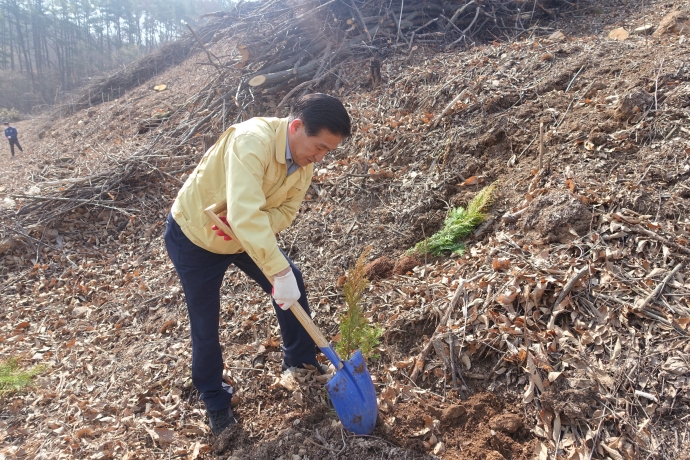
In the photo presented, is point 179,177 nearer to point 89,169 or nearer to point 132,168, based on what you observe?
point 132,168

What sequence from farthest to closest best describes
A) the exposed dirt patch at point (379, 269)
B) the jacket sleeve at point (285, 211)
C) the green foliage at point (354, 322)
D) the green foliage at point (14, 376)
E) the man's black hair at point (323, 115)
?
the exposed dirt patch at point (379, 269), the green foliage at point (14, 376), the jacket sleeve at point (285, 211), the green foliage at point (354, 322), the man's black hair at point (323, 115)

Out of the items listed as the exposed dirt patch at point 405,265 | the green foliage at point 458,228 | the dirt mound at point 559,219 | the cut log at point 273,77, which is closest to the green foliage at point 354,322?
the exposed dirt patch at point 405,265

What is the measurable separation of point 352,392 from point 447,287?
112cm

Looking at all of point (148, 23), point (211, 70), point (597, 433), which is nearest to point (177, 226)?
point (597, 433)

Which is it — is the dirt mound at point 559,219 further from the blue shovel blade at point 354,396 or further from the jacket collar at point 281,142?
the jacket collar at point 281,142

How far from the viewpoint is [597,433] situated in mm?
2057

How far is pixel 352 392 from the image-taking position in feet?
7.31

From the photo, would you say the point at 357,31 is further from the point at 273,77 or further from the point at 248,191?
the point at 248,191

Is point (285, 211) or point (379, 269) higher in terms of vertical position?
point (285, 211)

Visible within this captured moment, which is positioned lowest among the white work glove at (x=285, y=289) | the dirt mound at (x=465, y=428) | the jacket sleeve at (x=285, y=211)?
the dirt mound at (x=465, y=428)

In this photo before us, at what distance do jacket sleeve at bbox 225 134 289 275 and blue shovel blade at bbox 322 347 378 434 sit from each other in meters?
0.68

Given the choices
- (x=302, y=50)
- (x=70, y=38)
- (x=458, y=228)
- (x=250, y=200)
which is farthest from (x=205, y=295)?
(x=70, y=38)

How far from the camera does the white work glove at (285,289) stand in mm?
2143

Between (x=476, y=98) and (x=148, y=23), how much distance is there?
42929mm
